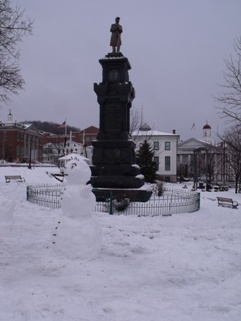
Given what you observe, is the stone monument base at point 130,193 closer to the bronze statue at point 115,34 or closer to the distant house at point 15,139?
the bronze statue at point 115,34

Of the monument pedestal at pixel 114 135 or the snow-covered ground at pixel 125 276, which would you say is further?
the monument pedestal at pixel 114 135

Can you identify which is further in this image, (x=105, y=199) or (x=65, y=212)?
(x=105, y=199)

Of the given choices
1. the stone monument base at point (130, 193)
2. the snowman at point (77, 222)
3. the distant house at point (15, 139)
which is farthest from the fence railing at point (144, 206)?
the distant house at point (15, 139)

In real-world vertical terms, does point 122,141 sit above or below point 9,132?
below

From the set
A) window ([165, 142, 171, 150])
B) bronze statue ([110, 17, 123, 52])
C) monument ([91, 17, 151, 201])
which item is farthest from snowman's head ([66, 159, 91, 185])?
window ([165, 142, 171, 150])

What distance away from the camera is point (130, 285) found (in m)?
6.00

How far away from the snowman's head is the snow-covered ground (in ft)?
5.47

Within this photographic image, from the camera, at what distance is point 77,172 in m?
7.40

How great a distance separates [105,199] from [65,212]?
7.80 metres

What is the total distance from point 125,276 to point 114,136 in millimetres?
11418

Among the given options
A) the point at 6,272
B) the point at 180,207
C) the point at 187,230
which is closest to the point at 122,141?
the point at 180,207

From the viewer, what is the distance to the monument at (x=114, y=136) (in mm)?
16391

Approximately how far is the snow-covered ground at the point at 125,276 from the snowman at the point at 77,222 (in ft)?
0.85

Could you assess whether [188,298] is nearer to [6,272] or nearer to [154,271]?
[154,271]
